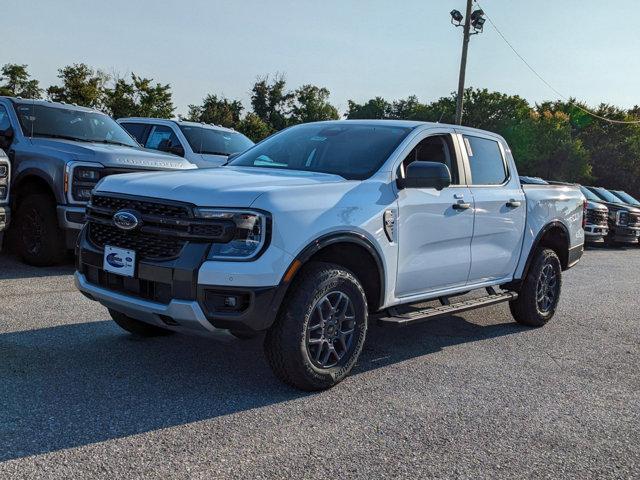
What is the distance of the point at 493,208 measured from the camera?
18.9 ft

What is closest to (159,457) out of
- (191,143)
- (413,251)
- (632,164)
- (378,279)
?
(378,279)

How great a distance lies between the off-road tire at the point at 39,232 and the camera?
7879mm

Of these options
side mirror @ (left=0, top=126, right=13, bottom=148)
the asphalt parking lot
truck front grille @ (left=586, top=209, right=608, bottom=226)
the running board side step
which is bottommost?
the asphalt parking lot

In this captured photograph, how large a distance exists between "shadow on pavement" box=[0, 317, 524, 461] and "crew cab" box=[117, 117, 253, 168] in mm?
5786

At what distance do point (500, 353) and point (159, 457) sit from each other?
10.7ft

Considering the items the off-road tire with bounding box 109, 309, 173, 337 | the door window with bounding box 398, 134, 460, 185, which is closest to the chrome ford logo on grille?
the off-road tire with bounding box 109, 309, 173, 337

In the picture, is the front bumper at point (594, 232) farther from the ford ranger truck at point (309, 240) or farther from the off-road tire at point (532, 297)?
the ford ranger truck at point (309, 240)

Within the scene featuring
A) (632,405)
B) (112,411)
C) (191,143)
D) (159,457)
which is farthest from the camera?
(191,143)

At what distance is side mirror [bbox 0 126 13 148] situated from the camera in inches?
332

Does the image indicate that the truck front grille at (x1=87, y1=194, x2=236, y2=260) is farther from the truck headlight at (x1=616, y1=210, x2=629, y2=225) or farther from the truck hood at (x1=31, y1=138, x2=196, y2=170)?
the truck headlight at (x1=616, y1=210, x2=629, y2=225)

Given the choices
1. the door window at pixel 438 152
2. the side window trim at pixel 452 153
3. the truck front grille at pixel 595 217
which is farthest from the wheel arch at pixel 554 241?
the truck front grille at pixel 595 217

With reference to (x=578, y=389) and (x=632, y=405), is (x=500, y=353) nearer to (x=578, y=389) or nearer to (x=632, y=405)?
(x=578, y=389)

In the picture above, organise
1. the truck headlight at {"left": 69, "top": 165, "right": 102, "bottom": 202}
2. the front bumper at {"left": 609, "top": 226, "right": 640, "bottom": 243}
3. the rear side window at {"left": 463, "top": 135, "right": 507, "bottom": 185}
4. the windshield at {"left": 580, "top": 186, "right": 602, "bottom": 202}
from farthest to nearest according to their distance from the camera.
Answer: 1. the windshield at {"left": 580, "top": 186, "right": 602, "bottom": 202}
2. the front bumper at {"left": 609, "top": 226, "right": 640, "bottom": 243}
3. the truck headlight at {"left": 69, "top": 165, "right": 102, "bottom": 202}
4. the rear side window at {"left": 463, "top": 135, "right": 507, "bottom": 185}

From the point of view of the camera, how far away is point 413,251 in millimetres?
4891
